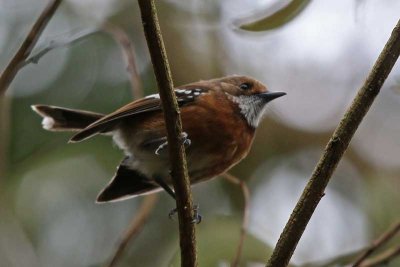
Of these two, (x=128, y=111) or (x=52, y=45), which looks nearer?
(x=52, y=45)

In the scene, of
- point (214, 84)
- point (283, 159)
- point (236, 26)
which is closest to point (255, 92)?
point (214, 84)

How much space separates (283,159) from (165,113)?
13.2ft

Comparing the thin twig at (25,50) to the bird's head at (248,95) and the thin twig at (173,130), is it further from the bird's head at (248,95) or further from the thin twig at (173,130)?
the bird's head at (248,95)

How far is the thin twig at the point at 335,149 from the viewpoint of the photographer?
6.80ft

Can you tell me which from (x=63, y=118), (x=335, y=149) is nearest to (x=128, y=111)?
(x=63, y=118)

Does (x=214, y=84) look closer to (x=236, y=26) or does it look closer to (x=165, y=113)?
(x=236, y=26)

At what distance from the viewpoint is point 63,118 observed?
343 centimetres

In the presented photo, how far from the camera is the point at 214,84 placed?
3.77 metres

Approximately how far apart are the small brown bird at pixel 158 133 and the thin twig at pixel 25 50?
3.15 ft

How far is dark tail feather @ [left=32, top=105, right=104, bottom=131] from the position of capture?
337 centimetres

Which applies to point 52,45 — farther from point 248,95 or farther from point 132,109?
point 248,95

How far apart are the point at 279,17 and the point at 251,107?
3.33 ft

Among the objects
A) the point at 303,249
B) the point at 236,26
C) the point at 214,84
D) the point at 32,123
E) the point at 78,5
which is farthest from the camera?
the point at 78,5

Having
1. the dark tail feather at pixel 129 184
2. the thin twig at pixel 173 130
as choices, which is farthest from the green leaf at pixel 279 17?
the dark tail feather at pixel 129 184
